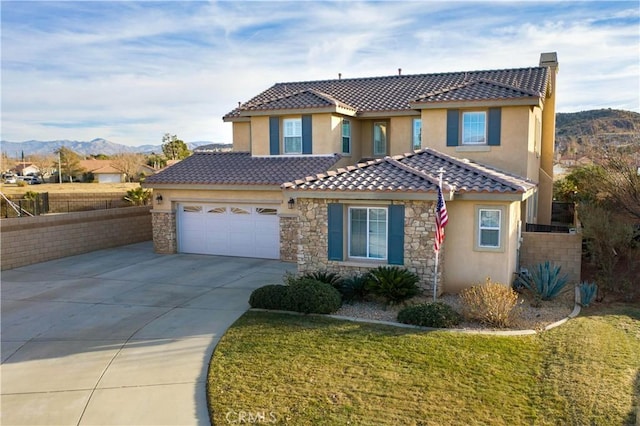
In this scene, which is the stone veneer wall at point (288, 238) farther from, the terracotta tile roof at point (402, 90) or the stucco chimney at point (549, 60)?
the stucco chimney at point (549, 60)

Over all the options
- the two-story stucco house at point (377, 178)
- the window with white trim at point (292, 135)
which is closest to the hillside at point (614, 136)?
the two-story stucco house at point (377, 178)

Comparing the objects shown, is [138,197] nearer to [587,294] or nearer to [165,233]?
[165,233]

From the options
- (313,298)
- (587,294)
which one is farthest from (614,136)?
(313,298)

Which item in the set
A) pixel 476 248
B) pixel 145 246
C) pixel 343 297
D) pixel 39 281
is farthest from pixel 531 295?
pixel 145 246

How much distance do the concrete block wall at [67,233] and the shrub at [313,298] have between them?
12.2m

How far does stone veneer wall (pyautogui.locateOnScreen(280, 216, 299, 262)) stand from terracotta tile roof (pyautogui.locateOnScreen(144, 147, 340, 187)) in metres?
1.48

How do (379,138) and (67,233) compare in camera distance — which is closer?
(67,233)

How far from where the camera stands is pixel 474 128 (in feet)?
62.7

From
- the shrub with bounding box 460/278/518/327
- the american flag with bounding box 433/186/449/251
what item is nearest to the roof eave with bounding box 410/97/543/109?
the american flag with bounding box 433/186/449/251

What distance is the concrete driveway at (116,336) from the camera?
8.67 metres

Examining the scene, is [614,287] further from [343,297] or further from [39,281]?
[39,281]

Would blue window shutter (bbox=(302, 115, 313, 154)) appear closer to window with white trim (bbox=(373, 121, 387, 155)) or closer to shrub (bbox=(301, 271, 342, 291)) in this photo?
window with white trim (bbox=(373, 121, 387, 155))

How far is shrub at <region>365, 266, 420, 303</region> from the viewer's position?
13.2 m

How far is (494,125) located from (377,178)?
6.32m
